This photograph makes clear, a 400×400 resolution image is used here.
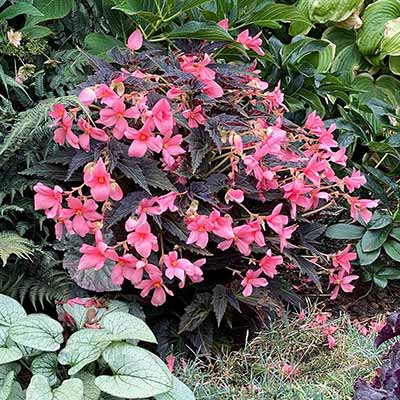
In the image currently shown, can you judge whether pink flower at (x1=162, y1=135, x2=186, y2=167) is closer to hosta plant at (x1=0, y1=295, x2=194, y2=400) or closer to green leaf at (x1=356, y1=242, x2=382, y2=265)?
hosta plant at (x1=0, y1=295, x2=194, y2=400)

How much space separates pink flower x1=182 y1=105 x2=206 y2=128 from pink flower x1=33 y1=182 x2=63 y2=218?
1.51ft

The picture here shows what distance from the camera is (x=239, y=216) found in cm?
232

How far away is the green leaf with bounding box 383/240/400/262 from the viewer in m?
2.88

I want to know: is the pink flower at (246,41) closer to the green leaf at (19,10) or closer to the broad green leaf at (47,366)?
the green leaf at (19,10)

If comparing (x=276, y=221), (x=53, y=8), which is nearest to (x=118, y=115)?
(x=276, y=221)

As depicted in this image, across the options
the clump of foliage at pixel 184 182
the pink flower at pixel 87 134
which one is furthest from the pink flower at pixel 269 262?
the pink flower at pixel 87 134

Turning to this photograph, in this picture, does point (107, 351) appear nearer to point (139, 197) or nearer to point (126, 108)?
point (139, 197)

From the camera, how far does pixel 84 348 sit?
184cm

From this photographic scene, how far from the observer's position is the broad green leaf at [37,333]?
71.1 inches

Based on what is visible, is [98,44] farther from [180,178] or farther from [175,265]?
[175,265]

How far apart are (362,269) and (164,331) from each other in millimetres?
1039

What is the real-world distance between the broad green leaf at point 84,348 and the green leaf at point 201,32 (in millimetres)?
1163

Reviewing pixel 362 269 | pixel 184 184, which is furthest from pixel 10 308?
pixel 362 269

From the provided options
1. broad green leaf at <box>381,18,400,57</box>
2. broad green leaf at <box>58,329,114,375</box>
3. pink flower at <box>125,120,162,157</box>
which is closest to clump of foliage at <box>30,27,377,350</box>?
pink flower at <box>125,120,162,157</box>
